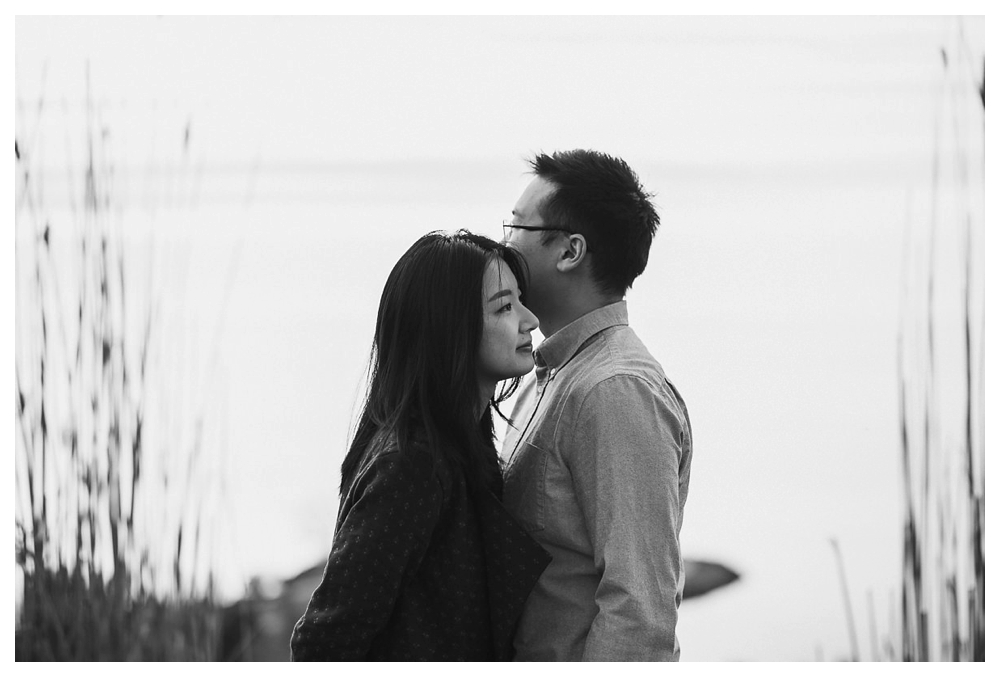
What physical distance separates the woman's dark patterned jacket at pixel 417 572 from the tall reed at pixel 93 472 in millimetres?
974

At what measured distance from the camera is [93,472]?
2127mm

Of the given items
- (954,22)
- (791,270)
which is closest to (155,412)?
(791,270)

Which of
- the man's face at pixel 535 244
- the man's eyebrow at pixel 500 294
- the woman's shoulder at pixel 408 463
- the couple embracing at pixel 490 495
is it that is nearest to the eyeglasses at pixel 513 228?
the man's face at pixel 535 244

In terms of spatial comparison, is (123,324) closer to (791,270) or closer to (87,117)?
(87,117)

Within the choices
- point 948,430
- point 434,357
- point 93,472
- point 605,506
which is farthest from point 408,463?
point 948,430

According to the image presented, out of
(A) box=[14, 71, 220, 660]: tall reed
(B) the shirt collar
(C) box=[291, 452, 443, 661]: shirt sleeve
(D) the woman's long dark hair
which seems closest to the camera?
(C) box=[291, 452, 443, 661]: shirt sleeve

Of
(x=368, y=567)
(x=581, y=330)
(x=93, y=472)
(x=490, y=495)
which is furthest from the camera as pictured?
(x=93, y=472)

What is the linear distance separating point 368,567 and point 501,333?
1.19 ft

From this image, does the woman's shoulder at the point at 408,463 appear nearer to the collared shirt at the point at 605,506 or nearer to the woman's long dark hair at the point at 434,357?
the woman's long dark hair at the point at 434,357

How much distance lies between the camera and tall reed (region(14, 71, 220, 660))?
2115 millimetres

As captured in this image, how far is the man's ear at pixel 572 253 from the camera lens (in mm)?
1556

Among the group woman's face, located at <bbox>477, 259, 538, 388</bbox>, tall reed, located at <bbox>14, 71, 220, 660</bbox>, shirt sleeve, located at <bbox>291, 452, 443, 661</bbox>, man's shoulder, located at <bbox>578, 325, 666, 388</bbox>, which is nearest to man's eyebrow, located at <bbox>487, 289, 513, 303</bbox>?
woman's face, located at <bbox>477, 259, 538, 388</bbox>

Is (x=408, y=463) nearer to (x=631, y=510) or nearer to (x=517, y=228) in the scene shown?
(x=631, y=510)

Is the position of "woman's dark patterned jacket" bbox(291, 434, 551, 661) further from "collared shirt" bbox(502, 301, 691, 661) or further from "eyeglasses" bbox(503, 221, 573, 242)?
"eyeglasses" bbox(503, 221, 573, 242)
